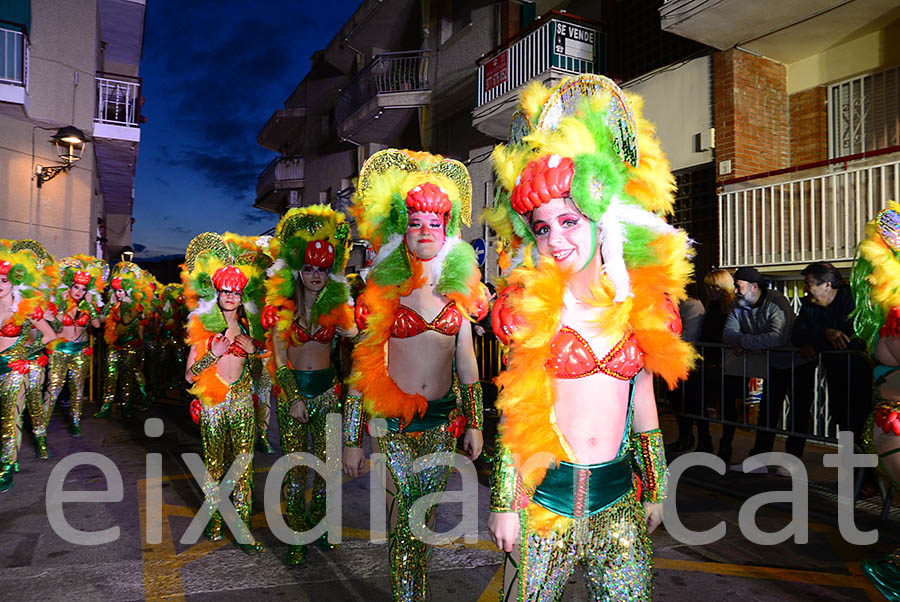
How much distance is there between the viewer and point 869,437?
11.0ft

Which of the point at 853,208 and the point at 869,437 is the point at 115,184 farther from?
the point at 869,437

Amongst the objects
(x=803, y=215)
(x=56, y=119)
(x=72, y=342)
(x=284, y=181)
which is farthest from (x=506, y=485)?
(x=284, y=181)

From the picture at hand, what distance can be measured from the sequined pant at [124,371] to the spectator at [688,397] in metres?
8.12

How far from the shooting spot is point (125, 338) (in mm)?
9859

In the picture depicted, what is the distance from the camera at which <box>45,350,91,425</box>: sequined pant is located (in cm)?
770

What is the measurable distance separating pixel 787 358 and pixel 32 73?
1582 cm

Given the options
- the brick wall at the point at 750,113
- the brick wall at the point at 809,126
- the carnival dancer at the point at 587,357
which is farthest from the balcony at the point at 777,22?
the carnival dancer at the point at 587,357

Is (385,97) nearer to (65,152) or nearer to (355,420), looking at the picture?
(65,152)

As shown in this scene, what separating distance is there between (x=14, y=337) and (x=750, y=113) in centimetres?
956

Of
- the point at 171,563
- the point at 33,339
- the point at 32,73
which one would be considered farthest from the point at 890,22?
the point at 32,73

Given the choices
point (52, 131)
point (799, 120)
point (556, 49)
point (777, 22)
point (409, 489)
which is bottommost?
point (409, 489)

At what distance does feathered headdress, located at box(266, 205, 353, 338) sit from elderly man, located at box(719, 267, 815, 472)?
12.7ft

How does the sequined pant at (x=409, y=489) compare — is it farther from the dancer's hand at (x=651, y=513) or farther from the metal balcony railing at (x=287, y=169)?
the metal balcony railing at (x=287, y=169)

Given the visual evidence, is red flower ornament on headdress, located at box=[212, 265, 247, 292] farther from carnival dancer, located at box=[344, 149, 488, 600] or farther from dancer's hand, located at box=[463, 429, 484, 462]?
dancer's hand, located at box=[463, 429, 484, 462]
